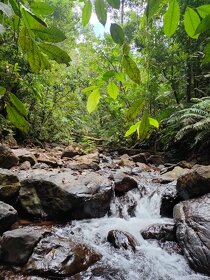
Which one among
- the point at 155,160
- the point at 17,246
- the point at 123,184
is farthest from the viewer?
the point at 155,160

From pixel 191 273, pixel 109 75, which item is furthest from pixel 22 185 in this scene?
pixel 109 75

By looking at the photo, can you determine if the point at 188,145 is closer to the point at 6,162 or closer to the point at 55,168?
the point at 55,168

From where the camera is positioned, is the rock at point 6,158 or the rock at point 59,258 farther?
the rock at point 6,158

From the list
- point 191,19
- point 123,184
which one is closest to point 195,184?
point 123,184

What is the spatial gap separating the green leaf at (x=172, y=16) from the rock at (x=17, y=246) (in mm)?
2665

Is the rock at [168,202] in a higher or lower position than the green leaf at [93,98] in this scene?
lower

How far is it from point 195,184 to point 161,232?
3.28 feet

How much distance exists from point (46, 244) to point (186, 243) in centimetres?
162

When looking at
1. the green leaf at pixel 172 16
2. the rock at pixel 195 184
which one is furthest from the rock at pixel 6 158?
the green leaf at pixel 172 16

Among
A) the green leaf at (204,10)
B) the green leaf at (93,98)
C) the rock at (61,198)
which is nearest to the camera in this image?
the green leaf at (204,10)

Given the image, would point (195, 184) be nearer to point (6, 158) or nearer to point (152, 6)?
point (6, 158)

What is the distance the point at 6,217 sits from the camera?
3.09 metres

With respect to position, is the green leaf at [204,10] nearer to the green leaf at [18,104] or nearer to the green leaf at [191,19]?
the green leaf at [191,19]

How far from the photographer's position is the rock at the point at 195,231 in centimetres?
272
